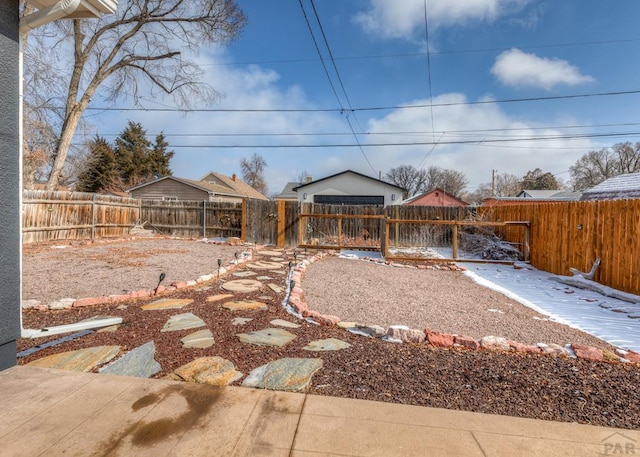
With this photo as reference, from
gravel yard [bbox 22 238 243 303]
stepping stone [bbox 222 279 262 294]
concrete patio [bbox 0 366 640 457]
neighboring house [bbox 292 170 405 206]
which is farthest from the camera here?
neighboring house [bbox 292 170 405 206]

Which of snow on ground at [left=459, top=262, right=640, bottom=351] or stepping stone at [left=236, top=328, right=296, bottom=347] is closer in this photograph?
stepping stone at [left=236, top=328, right=296, bottom=347]

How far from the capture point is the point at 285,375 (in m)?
2.14

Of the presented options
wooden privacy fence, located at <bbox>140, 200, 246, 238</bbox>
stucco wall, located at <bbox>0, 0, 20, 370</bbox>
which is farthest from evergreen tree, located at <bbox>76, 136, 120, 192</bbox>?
stucco wall, located at <bbox>0, 0, 20, 370</bbox>

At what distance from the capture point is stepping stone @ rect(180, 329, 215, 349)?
2.65 m

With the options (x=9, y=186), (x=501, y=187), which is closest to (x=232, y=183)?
(x=9, y=186)

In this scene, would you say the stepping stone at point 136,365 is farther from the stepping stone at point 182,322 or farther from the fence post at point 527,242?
the fence post at point 527,242

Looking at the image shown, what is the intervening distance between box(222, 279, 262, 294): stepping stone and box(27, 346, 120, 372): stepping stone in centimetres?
215

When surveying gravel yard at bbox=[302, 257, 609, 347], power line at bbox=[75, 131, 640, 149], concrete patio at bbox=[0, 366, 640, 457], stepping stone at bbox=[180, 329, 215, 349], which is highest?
power line at bbox=[75, 131, 640, 149]

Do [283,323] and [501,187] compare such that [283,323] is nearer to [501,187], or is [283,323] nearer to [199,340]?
[199,340]

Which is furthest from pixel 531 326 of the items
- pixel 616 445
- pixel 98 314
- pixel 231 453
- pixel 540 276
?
pixel 98 314

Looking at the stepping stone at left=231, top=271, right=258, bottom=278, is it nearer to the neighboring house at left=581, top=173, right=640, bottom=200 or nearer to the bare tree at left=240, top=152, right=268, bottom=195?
the neighboring house at left=581, top=173, right=640, bottom=200

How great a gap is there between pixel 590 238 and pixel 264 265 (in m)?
6.69

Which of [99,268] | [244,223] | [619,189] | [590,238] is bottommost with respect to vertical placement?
[99,268]

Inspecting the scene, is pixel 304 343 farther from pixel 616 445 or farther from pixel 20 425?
pixel 616 445
